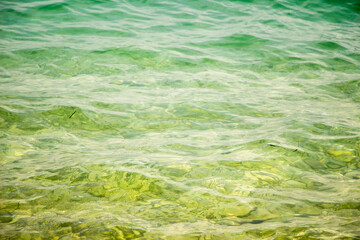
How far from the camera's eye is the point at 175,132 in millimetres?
4270

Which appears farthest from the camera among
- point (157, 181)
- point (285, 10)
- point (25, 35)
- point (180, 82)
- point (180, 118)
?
point (285, 10)

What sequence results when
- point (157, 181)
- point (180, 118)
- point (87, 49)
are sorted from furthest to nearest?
point (87, 49) < point (180, 118) < point (157, 181)

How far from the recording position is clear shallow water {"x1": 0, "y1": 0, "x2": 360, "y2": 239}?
103 inches

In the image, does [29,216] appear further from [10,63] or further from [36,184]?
[10,63]

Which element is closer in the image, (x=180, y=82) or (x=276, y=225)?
(x=276, y=225)

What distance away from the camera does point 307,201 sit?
9.42 ft

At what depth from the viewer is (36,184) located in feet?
9.78

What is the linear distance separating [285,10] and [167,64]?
6.97 meters

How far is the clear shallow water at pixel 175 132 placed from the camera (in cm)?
261

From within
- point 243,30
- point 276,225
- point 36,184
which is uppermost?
point 243,30

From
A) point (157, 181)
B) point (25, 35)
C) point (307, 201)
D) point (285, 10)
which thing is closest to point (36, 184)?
point (157, 181)

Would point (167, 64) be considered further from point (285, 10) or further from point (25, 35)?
point (285, 10)

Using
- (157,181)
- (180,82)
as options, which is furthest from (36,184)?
(180,82)

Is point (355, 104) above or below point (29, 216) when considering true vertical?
above
